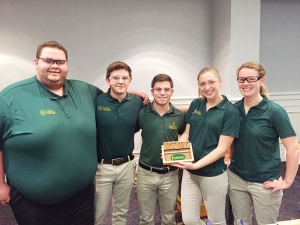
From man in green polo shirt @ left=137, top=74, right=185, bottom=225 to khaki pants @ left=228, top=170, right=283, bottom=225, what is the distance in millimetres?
535

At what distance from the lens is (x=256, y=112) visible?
61.9 inches

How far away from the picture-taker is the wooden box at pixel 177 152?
5.33 feet

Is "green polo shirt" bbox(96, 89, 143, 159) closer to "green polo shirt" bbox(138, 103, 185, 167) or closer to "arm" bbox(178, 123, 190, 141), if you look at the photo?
"green polo shirt" bbox(138, 103, 185, 167)

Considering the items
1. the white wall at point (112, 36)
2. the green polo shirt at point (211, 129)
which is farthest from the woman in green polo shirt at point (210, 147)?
the white wall at point (112, 36)

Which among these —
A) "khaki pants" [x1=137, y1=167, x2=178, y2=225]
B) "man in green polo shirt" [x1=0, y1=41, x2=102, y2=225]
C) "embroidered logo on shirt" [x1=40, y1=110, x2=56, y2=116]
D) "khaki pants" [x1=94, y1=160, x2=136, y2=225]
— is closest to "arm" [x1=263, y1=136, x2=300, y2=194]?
"khaki pants" [x1=137, y1=167, x2=178, y2=225]

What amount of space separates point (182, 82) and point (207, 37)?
3.32 feet

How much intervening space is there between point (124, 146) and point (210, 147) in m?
0.78

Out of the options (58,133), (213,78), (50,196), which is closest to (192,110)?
(213,78)

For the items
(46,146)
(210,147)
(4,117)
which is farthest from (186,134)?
(4,117)

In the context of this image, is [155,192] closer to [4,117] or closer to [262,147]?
[262,147]

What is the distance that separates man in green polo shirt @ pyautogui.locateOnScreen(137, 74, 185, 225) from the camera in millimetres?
1819

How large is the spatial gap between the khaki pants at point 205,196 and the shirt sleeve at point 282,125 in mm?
565

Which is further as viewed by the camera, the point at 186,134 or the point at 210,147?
the point at 186,134

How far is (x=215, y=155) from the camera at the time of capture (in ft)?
5.24
